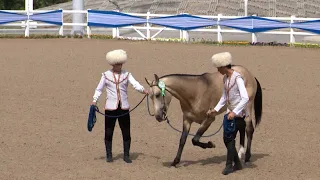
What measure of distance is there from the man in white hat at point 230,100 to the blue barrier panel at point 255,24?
18.5 meters

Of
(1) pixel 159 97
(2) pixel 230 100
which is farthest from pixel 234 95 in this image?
(1) pixel 159 97

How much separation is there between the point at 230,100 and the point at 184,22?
19.8 m

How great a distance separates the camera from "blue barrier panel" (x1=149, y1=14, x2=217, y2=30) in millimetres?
29125

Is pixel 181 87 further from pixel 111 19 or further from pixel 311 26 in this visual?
pixel 111 19

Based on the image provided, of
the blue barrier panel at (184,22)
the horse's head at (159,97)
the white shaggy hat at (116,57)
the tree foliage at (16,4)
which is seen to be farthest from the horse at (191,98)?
the tree foliage at (16,4)

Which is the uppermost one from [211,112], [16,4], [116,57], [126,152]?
[16,4]

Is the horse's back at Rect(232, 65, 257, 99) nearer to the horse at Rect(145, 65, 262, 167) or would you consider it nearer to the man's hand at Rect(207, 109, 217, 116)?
the horse at Rect(145, 65, 262, 167)

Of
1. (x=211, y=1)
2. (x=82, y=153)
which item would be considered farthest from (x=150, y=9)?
(x=82, y=153)

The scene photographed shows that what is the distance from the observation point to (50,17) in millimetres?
31094

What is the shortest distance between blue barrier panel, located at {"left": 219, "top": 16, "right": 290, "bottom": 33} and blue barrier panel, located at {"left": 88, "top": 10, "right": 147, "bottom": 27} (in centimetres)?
354

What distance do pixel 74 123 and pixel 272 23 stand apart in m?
16.1

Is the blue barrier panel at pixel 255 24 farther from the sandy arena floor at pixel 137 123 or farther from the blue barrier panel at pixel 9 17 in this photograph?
the blue barrier panel at pixel 9 17

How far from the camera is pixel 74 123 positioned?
13.5 meters

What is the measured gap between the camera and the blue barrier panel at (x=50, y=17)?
30.7 m
